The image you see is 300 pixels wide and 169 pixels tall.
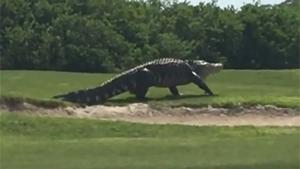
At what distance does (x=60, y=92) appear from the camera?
25.9 meters

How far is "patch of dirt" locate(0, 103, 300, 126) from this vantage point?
2172 centimetres

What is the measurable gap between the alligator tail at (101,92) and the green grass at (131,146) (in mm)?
3151

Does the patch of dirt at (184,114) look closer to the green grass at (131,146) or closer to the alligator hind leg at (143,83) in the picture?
the alligator hind leg at (143,83)

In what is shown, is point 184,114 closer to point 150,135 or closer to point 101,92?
point 101,92

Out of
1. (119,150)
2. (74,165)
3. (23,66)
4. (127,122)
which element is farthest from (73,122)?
(23,66)

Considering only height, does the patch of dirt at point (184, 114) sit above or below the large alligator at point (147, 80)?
below

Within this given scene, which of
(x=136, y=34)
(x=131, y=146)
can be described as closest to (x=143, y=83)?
(x=131, y=146)

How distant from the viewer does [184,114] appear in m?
22.5

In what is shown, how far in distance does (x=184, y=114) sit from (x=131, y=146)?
735 cm

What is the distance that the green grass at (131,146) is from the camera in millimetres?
12805

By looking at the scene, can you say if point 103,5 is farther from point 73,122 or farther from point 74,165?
point 74,165

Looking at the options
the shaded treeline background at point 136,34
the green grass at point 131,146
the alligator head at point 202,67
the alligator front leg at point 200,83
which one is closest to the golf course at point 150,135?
the green grass at point 131,146

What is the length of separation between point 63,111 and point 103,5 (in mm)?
22580

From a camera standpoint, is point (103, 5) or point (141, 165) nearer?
point (141, 165)
